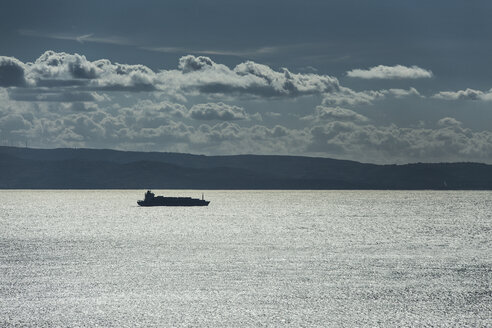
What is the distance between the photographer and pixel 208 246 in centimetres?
10231

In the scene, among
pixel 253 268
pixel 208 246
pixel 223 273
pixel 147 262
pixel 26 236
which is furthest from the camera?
pixel 26 236

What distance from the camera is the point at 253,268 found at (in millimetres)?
71562

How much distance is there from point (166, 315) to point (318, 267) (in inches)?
1237

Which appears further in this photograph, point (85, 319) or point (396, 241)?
point (396, 241)

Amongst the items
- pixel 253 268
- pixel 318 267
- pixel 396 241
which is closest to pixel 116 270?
pixel 253 268

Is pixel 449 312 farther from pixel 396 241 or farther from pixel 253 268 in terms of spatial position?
pixel 396 241

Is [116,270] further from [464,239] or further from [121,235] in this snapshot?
[464,239]

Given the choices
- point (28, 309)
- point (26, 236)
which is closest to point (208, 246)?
point (26, 236)

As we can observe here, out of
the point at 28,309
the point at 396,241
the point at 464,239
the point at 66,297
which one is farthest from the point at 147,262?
the point at 464,239

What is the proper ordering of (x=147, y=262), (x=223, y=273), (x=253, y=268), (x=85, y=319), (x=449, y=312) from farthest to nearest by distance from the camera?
(x=147, y=262) < (x=253, y=268) < (x=223, y=273) < (x=449, y=312) < (x=85, y=319)

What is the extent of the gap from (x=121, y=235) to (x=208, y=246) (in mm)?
34594

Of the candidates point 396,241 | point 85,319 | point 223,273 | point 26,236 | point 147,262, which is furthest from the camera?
point 26,236

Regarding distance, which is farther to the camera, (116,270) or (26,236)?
(26,236)

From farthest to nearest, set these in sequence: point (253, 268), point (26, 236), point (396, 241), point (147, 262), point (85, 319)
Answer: point (26, 236), point (396, 241), point (147, 262), point (253, 268), point (85, 319)
